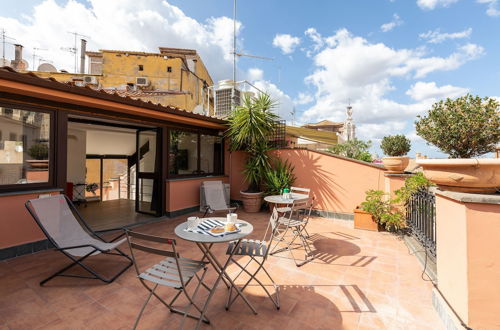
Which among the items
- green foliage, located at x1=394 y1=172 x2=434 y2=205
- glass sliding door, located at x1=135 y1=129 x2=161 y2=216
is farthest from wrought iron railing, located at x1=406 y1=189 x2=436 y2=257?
glass sliding door, located at x1=135 y1=129 x2=161 y2=216

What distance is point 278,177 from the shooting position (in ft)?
21.6

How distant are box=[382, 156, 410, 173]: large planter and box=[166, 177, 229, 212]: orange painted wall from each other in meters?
4.93

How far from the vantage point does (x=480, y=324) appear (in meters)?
1.65

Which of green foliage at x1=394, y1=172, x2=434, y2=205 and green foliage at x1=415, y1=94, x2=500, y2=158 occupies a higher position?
green foliage at x1=415, y1=94, x2=500, y2=158

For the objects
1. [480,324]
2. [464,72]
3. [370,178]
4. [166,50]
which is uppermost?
[166,50]

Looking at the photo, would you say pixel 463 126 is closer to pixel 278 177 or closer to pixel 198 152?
pixel 278 177

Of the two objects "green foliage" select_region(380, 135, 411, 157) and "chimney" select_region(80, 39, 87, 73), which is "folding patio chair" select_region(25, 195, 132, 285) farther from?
"chimney" select_region(80, 39, 87, 73)

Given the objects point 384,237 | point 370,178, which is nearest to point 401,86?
point 370,178

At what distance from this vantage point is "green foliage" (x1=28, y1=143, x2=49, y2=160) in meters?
3.89

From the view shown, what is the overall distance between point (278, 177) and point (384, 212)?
2.81 m

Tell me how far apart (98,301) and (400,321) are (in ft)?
10.1

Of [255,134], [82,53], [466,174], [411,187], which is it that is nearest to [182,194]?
[255,134]

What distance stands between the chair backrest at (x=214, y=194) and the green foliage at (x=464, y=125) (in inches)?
219

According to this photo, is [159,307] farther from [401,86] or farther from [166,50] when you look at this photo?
[166,50]
